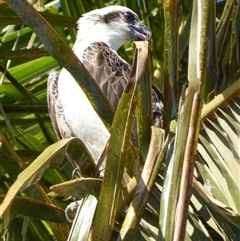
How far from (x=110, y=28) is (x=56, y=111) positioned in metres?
1.28

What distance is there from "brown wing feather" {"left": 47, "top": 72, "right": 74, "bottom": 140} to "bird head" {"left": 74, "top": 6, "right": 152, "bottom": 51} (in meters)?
0.63

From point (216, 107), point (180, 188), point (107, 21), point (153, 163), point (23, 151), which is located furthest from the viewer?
point (107, 21)

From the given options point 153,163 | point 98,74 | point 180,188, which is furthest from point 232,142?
point 98,74

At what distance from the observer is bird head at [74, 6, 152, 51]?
4.90m

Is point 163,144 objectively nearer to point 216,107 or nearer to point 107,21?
point 216,107

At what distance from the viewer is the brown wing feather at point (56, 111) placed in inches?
167

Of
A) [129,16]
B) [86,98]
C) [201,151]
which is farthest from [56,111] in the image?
[201,151]

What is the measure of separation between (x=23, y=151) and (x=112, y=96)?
2.98ft

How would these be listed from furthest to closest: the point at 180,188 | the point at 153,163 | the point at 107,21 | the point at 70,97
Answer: the point at 107,21, the point at 70,97, the point at 153,163, the point at 180,188

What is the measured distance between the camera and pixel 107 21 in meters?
5.45

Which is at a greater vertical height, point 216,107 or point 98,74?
point 216,107

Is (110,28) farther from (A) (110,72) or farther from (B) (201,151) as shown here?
(B) (201,151)

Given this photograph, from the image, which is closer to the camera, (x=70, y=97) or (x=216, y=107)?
(x=216, y=107)

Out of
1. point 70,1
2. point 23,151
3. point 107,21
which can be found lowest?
point 107,21
